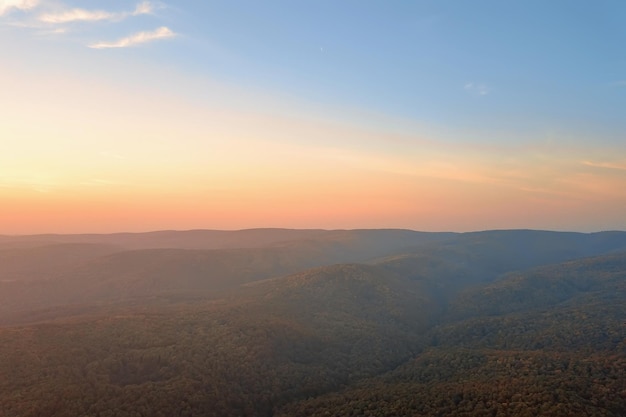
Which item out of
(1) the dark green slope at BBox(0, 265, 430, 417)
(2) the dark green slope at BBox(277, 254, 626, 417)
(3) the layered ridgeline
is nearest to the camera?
(2) the dark green slope at BBox(277, 254, 626, 417)

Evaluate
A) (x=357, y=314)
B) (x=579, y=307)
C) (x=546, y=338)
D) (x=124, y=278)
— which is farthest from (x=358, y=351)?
(x=124, y=278)

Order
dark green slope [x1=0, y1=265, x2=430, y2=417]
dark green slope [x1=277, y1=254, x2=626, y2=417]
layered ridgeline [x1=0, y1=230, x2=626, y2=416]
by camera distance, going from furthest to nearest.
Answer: dark green slope [x1=0, y1=265, x2=430, y2=417] → layered ridgeline [x1=0, y1=230, x2=626, y2=416] → dark green slope [x1=277, y1=254, x2=626, y2=417]

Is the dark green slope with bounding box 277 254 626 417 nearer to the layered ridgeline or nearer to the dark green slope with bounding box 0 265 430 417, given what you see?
the layered ridgeline

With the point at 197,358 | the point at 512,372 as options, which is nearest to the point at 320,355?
the point at 197,358

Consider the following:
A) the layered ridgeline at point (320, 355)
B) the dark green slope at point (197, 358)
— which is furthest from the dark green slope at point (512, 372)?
the dark green slope at point (197, 358)

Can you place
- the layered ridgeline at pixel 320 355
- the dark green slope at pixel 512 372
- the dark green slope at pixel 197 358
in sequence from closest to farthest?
the dark green slope at pixel 512 372 < the layered ridgeline at pixel 320 355 < the dark green slope at pixel 197 358

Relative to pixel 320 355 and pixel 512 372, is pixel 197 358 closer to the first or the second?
pixel 320 355

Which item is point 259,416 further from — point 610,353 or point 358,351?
point 610,353

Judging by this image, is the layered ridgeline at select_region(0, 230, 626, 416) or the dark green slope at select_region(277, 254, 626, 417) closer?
the dark green slope at select_region(277, 254, 626, 417)

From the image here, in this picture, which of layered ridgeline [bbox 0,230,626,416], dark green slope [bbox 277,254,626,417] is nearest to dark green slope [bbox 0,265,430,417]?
layered ridgeline [bbox 0,230,626,416]

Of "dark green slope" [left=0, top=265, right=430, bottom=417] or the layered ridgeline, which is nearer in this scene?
the layered ridgeline

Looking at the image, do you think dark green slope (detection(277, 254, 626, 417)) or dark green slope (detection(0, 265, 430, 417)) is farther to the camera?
dark green slope (detection(0, 265, 430, 417))

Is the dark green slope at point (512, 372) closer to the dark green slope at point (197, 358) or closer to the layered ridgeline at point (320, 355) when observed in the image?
the layered ridgeline at point (320, 355)
